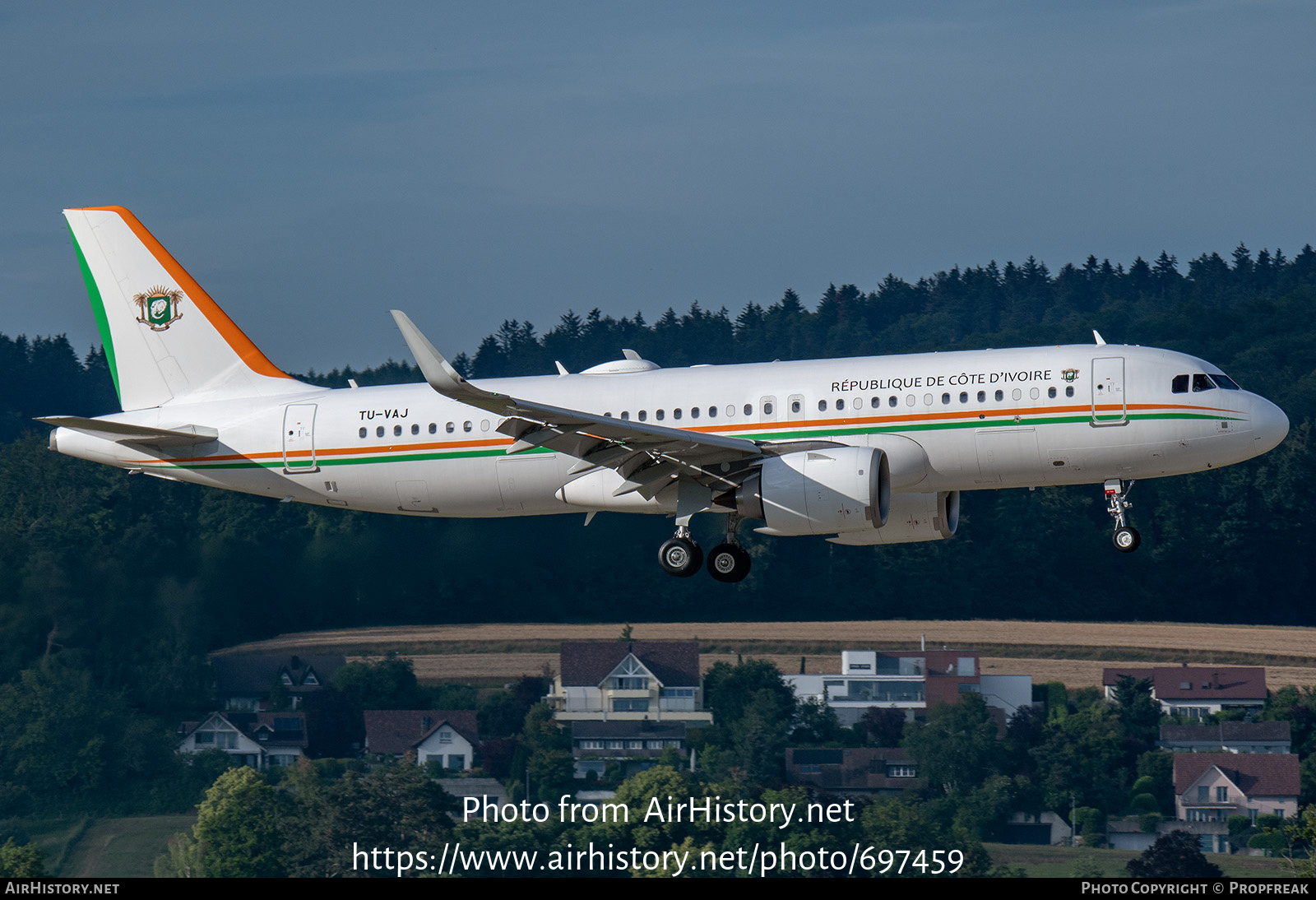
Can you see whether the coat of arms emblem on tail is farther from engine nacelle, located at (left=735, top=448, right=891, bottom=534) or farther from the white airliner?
engine nacelle, located at (left=735, top=448, right=891, bottom=534)

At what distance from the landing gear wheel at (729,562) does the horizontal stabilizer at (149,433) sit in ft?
43.3

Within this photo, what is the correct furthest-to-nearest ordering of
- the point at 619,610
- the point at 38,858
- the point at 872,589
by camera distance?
the point at 872,589 → the point at 619,610 → the point at 38,858

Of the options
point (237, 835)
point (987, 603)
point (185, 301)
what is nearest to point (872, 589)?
point (987, 603)

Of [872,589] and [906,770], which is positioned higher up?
[872,589]

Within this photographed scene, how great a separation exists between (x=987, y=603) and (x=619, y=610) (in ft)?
95.2

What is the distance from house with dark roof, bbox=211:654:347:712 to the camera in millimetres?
77438

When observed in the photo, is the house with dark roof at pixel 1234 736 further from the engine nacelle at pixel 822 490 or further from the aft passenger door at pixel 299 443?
the aft passenger door at pixel 299 443

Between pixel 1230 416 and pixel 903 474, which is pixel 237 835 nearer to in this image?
pixel 903 474

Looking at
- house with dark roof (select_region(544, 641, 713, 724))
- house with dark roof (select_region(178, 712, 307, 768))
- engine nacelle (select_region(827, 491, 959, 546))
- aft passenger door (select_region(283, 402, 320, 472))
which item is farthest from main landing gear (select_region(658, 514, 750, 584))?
house with dark roof (select_region(544, 641, 713, 724))

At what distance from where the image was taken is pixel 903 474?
3603cm

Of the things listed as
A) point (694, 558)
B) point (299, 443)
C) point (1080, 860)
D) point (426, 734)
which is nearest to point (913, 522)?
point (694, 558)

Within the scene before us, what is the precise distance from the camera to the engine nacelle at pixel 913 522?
3903 cm

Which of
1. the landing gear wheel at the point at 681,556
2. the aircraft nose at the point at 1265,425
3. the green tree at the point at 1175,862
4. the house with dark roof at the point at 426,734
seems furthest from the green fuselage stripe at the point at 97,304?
the green tree at the point at 1175,862

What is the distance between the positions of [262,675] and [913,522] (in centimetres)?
4759
